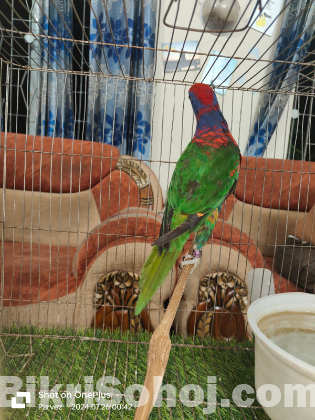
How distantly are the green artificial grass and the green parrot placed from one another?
14.7 inches

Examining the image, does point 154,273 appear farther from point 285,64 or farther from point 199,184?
point 285,64

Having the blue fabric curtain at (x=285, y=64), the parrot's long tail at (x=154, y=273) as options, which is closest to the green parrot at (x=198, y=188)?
the parrot's long tail at (x=154, y=273)

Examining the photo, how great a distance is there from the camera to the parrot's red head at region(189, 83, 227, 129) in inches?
30.4

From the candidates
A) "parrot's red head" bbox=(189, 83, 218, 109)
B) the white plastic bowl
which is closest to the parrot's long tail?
the white plastic bowl

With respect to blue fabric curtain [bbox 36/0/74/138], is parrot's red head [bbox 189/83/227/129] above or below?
below

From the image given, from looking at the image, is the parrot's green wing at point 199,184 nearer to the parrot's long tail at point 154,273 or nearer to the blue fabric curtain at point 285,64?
the parrot's long tail at point 154,273

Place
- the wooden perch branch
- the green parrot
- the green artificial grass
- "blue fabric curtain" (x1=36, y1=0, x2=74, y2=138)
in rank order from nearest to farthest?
1. the wooden perch branch
2. the green parrot
3. the green artificial grass
4. "blue fabric curtain" (x1=36, y1=0, x2=74, y2=138)

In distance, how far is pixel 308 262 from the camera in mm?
1276

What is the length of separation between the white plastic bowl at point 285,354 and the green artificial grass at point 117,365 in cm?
18

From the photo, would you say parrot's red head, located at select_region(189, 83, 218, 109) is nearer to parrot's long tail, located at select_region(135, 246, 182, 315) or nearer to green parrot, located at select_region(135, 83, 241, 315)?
green parrot, located at select_region(135, 83, 241, 315)

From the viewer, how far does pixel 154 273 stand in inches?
26.4

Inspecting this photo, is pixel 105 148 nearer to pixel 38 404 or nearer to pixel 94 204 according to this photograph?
pixel 94 204

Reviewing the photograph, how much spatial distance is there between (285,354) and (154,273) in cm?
30

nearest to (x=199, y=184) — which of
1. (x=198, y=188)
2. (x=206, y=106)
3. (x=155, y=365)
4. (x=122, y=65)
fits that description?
(x=198, y=188)
